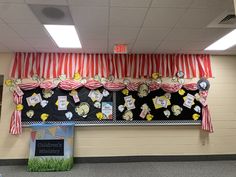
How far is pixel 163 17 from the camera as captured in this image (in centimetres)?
314

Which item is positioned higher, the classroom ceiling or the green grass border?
the classroom ceiling

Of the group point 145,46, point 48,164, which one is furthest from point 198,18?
point 48,164

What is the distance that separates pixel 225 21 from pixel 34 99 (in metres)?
4.07

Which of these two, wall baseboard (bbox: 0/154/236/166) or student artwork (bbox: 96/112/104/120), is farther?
student artwork (bbox: 96/112/104/120)

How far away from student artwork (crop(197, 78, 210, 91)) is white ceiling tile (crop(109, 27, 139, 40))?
2.18 metres

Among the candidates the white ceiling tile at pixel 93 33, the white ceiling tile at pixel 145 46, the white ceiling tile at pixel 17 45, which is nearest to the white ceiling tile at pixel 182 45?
the white ceiling tile at pixel 145 46

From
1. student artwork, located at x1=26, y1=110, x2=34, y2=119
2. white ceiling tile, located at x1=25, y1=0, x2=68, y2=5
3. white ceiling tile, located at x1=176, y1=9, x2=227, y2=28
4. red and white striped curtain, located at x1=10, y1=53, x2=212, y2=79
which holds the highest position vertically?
white ceiling tile, located at x1=176, y1=9, x2=227, y2=28

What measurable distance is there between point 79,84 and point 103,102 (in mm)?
690

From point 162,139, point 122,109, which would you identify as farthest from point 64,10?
point 162,139

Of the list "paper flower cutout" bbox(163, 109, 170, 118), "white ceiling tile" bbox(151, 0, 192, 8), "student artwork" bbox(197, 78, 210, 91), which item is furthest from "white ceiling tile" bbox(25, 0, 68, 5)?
"student artwork" bbox(197, 78, 210, 91)

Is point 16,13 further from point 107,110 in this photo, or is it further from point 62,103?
point 107,110

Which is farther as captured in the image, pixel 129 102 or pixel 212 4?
pixel 129 102

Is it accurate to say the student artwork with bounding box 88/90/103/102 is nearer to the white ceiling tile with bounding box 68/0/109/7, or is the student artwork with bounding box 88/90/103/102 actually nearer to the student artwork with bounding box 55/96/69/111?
the student artwork with bounding box 55/96/69/111

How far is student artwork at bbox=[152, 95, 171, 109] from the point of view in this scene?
4.90 m
